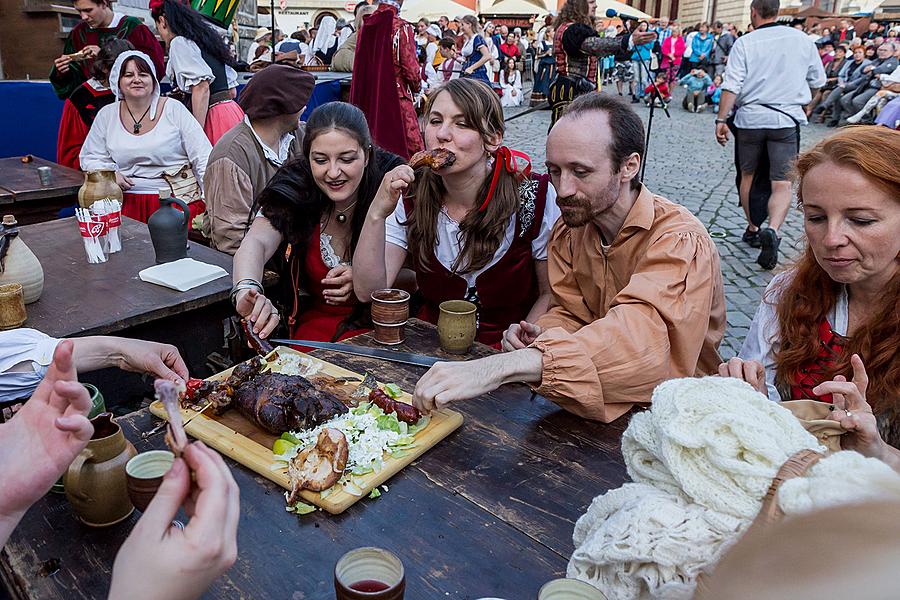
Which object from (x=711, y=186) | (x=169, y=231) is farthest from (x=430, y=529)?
(x=711, y=186)

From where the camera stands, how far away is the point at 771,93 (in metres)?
6.55

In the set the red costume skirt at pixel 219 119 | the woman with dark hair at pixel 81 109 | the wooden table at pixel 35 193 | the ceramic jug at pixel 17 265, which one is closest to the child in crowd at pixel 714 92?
the red costume skirt at pixel 219 119

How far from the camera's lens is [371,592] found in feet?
3.92

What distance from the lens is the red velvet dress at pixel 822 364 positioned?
2201 mm

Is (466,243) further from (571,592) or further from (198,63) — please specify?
(198,63)

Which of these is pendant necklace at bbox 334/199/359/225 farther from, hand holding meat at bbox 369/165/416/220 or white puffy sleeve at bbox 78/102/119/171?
white puffy sleeve at bbox 78/102/119/171

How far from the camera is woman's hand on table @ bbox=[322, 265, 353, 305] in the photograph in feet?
10.8

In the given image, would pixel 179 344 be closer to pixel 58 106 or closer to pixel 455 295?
pixel 455 295

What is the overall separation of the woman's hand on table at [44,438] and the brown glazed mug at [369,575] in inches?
24.8

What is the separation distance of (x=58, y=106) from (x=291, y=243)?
21.8 feet

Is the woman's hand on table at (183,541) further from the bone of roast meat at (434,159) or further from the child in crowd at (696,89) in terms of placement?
the child in crowd at (696,89)

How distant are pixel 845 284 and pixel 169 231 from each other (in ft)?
10.2

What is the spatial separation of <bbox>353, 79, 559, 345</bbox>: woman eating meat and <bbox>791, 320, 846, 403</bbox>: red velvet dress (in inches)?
48.5

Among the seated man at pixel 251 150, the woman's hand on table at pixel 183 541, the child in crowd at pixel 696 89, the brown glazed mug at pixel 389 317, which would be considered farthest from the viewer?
the child in crowd at pixel 696 89
